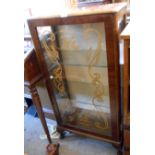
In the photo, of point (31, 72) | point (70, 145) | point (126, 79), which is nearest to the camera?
point (126, 79)

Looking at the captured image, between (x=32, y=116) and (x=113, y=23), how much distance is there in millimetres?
1467

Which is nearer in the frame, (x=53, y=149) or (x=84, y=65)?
(x=84, y=65)

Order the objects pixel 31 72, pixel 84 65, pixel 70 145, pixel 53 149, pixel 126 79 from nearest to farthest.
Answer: pixel 126 79 → pixel 84 65 → pixel 31 72 → pixel 53 149 → pixel 70 145

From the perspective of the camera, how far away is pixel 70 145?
1.57 metres

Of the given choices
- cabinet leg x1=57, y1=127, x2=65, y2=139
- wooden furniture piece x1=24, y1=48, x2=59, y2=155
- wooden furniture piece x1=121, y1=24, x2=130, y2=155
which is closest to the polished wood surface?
wooden furniture piece x1=24, y1=48, x2=59, y2=155

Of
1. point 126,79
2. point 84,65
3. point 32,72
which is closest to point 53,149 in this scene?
point 32,72

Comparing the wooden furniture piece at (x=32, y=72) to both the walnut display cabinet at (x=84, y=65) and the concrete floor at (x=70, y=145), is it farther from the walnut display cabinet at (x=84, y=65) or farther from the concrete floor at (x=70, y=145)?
the concrete floor at (x=70, y=145)

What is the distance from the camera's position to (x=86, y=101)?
4.42ft

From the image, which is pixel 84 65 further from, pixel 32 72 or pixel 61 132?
pixel 61 132

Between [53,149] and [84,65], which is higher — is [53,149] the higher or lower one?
the lower one

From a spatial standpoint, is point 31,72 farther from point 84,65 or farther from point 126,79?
point 126,79

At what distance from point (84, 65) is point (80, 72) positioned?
0.26 feet

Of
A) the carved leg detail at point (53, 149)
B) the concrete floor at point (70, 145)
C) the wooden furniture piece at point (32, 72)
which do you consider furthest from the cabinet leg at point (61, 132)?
the wooden furniture piece at point (32, 72)
